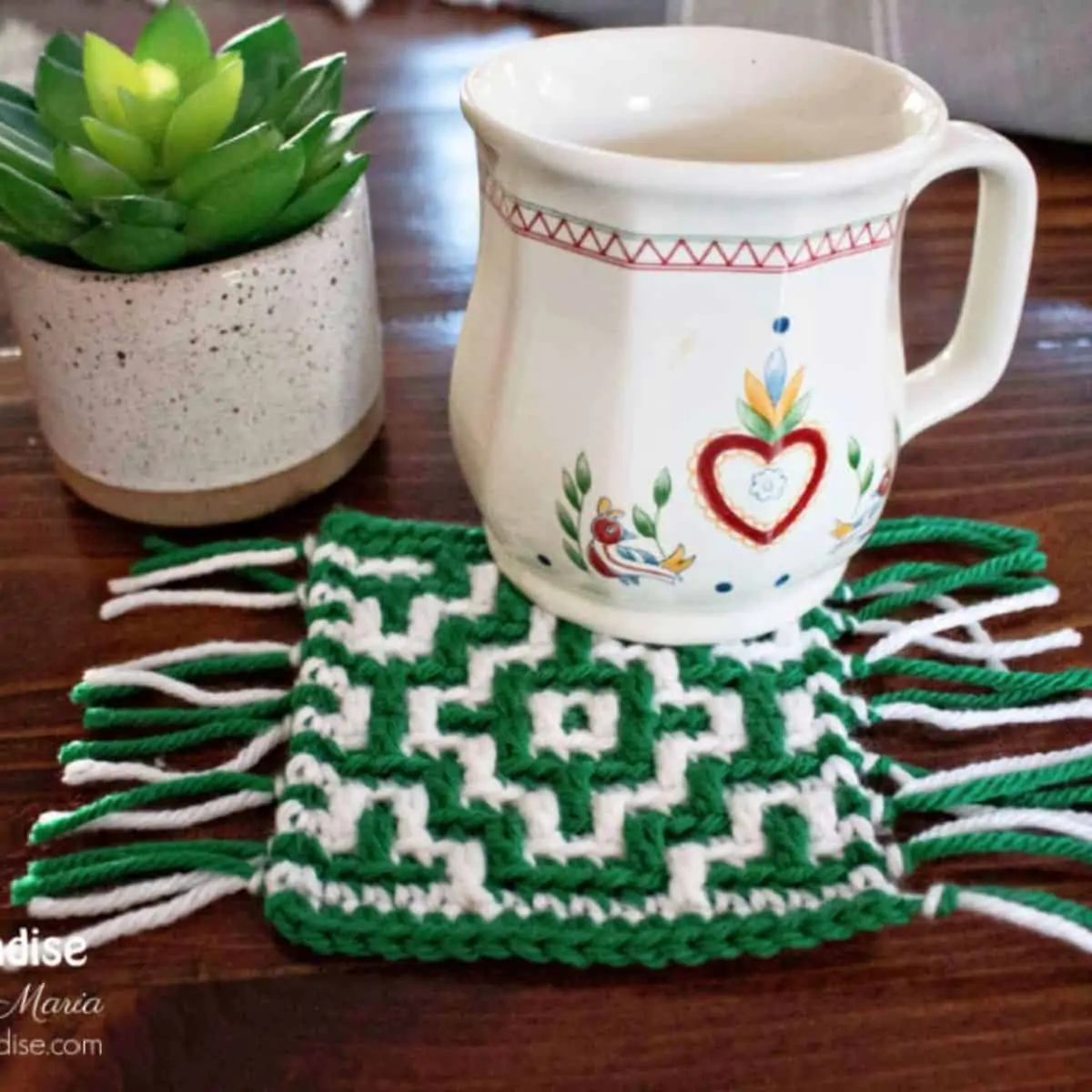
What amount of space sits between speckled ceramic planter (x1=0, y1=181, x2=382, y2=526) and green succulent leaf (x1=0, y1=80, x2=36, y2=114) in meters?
0.06

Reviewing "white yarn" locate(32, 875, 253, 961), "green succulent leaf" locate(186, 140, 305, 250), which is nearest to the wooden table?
"white yarn" locate(32, 875, 253, 961)

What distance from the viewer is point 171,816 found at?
0.31 m

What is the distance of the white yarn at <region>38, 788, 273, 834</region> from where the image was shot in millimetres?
305

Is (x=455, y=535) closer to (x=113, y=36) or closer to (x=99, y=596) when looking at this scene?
(x=99, y=596)

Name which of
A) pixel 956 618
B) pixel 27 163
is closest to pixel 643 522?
pixel 956 618

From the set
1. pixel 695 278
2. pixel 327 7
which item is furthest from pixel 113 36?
pixel 695 278

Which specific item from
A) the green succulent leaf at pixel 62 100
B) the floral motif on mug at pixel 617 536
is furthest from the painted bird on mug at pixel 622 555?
the green succulent leaf at pixel 62 100

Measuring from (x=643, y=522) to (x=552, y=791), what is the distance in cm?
7

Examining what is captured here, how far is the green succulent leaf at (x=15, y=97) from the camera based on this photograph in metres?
0.39

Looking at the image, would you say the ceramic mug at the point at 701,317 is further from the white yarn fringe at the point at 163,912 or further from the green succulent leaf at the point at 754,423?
the white yarn fringe at the point at 163,912

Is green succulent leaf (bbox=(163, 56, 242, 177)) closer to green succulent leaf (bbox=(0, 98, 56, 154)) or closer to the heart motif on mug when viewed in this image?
green succulent leaf (bbox=(0, 98, 56, 154))

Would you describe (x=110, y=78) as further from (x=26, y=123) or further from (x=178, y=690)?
(x=178, y=690)

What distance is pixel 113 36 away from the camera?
0.80 meters

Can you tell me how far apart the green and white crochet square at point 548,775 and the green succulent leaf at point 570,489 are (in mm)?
47
